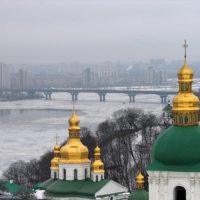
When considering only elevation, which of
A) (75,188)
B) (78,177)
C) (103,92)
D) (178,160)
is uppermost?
(103,92)

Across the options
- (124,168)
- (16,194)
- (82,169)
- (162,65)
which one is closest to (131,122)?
(124,168)

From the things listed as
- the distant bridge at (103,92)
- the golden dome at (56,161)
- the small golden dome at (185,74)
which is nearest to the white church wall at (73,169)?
the golden dome at (56,161)

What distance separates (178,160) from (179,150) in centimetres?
11

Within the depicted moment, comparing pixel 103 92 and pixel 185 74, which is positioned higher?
pixel 103 92

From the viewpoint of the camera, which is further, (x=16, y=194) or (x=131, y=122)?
(x=131, y=122)

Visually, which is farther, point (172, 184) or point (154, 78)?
point (154, 78)

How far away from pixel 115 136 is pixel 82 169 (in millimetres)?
8741

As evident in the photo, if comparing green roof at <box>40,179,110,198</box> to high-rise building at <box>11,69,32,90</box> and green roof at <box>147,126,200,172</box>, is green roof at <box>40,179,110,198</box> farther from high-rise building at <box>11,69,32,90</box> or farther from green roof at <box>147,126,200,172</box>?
high-rise building at <box>11,69,32,90</box>

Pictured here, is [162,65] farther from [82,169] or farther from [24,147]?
[82,169]

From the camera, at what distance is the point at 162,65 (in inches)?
7077

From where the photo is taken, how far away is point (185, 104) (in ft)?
36.8

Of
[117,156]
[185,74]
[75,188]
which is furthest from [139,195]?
[117,156]

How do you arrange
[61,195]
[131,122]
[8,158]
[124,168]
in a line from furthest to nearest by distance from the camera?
[8,158] < [131,122] < [124,168] < [61,195]

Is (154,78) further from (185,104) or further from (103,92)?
(185,104)
